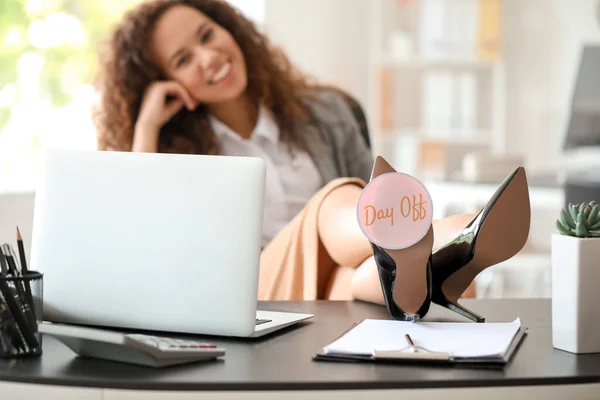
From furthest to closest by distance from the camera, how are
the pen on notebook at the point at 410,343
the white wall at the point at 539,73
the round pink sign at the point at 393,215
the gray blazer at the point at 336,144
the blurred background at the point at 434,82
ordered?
the white wall at the point at 539,73
the blurred background at the point at 434,82
the gray blazer at the point at 336,144
the round pink sign at the point at 393,215
the pen on notebook at the point at 410,343

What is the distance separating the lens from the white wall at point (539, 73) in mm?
4582

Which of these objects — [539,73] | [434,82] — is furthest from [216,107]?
[539,73]

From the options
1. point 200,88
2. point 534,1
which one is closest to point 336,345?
point 200,88

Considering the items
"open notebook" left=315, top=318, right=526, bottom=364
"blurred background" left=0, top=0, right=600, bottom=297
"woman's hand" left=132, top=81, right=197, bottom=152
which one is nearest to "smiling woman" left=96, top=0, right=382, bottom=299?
"woman's hand" left=132, top=81, right=197, bottom=152

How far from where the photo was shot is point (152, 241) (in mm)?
1034

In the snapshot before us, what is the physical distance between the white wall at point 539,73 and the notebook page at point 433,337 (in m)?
3.73

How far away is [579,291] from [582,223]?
78 mm

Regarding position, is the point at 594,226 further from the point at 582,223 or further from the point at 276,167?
the point at 276,167

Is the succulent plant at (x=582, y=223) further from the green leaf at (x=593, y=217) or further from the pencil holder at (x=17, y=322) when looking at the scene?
the pencil holder at (x=17, y=322)

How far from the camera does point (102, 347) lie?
2.92 feet

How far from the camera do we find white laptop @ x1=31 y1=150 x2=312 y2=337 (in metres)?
1.01

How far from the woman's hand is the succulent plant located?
57.2 inches

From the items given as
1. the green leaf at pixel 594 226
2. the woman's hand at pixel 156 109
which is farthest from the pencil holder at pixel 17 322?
the woman's hand at pixel 156 109

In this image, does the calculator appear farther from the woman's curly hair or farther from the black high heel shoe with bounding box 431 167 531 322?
the woman's curly hair
